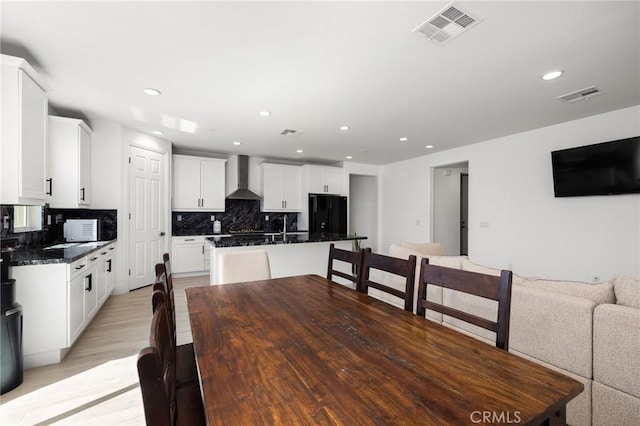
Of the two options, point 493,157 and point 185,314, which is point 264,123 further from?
point 493,157

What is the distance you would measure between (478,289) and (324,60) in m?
2.04

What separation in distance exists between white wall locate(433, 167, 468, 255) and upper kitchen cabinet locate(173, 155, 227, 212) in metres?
4.61

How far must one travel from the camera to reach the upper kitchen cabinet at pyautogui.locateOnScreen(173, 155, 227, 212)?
5473 millimetres

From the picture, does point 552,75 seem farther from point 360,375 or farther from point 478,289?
point 360,375

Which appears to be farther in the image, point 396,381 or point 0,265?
point 0,265

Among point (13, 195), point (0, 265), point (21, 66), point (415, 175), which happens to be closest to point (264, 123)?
point (21, 66)

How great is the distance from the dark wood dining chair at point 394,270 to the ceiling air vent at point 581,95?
117 inches

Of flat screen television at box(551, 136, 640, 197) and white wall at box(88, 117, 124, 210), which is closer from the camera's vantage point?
flat screen television at box(551, 136, 640, 197)

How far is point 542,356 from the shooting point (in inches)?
62.8

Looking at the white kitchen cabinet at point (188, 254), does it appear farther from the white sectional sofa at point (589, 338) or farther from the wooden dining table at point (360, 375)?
the white sectional sofa at point (589, 338)

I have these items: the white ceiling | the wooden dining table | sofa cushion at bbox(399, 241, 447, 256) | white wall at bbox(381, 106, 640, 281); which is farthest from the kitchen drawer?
white wall at bbox(381, 106, 640, 281)

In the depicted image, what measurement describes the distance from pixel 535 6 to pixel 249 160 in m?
5.56

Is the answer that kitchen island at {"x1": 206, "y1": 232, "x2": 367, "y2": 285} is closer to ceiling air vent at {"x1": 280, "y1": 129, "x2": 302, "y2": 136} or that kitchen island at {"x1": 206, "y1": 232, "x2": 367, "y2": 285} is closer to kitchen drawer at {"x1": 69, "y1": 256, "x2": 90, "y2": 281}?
kitchen drawer at {"x1": 69, "y1": 256, "x2": 90, "y2": 281}

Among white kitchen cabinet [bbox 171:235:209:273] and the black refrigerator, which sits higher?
the black refrigerator
